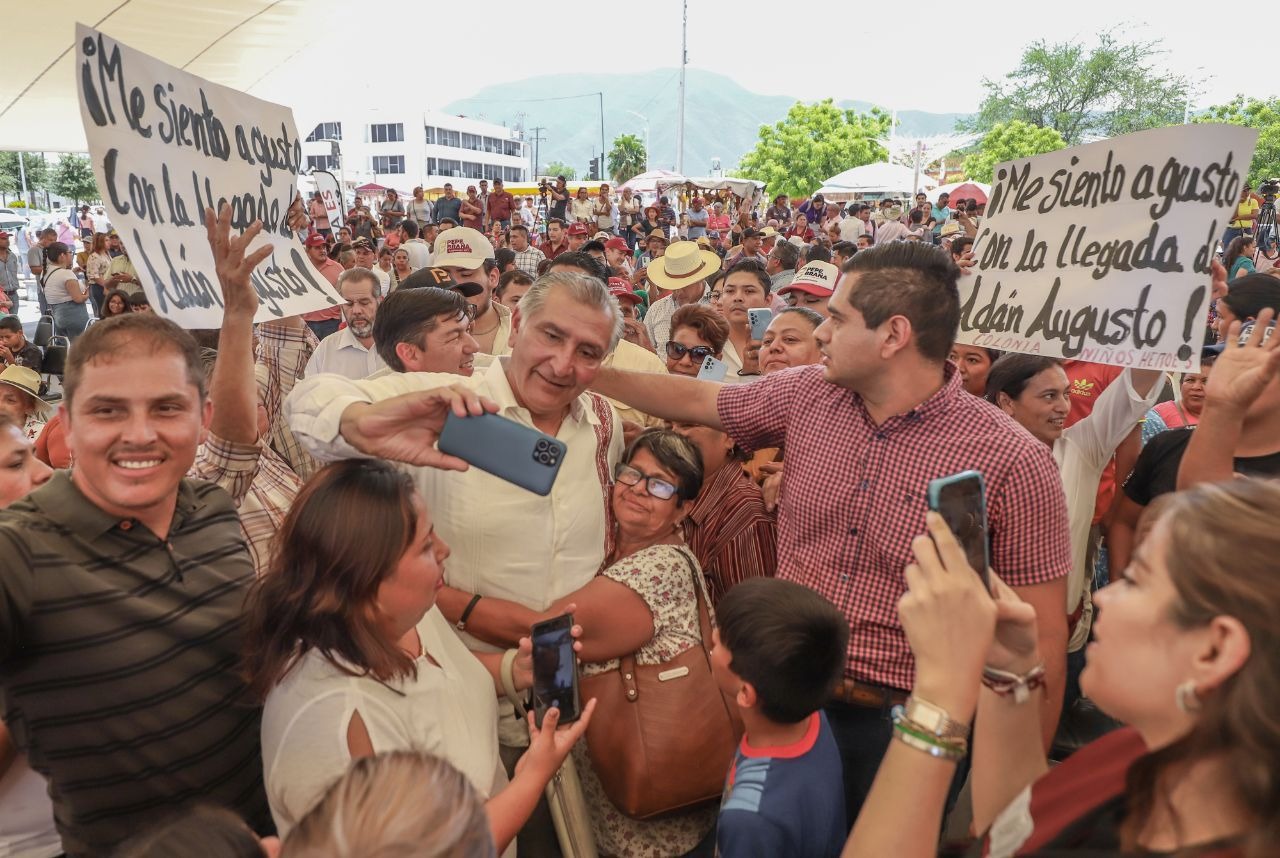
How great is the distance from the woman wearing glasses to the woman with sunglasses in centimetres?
200

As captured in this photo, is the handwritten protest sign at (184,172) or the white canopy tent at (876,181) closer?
the handwritten protest sign at (184,172)

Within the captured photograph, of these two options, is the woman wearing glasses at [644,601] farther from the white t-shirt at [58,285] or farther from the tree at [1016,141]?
the tree at [1016,141]

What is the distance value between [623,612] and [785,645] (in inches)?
23.0

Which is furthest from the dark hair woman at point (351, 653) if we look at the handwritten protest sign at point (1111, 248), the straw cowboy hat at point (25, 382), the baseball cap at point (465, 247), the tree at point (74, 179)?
the tree at point (74, 179)

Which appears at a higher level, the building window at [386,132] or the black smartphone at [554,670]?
the building window at [386,132]

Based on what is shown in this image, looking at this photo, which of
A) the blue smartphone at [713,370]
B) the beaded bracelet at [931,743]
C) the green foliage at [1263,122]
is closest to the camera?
the beaded bracelet at [931,743]

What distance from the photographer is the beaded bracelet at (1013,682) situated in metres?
1.57

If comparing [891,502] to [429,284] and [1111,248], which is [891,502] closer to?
[1111,248]

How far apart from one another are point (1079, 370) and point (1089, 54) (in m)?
66.1

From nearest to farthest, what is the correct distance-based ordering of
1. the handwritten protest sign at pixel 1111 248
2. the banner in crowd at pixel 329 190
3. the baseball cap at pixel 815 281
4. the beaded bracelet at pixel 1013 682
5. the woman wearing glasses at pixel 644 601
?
the beaded bracelet at pixel 1013 682
the woman wearing glasses at pixel 644 601
the handwritten protest sign at pixel 1111 248
the baseball cap at pixel 815 281
the banner in crowd at pixel 329 190

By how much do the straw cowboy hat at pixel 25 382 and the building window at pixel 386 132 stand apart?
109149 mm

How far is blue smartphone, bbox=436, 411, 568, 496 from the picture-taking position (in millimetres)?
2006

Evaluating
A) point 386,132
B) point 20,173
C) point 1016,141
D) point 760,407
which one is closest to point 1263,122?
point 1016,141

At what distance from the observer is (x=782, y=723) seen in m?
1.98
